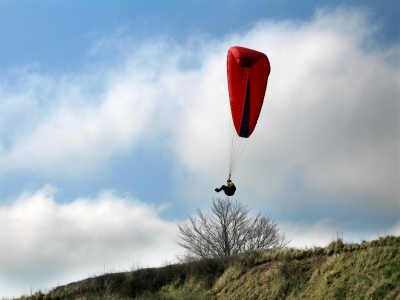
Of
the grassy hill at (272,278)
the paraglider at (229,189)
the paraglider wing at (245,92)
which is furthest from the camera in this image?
the paraglider wing at (245,92)

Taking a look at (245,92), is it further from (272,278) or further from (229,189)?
(272,278)

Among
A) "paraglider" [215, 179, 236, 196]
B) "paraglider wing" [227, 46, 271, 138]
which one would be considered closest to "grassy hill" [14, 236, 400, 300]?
"paraglider" [215, 179, 236, 196]

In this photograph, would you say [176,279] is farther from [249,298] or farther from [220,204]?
[220,204]

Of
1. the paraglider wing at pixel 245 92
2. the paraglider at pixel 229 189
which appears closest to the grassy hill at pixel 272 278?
the paraglider at pixel 229 189

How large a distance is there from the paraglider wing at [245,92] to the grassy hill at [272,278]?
5.23 metres

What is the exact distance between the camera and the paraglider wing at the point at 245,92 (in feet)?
62.7

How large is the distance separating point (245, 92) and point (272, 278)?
713cm

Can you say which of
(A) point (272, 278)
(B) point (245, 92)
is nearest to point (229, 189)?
(A) point (272, 278)

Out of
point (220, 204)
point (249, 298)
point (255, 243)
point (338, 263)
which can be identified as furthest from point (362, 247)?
point (220, 204)

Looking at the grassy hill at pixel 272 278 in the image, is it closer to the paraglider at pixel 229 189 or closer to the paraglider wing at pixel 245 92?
the paraglider at pixel 229 189

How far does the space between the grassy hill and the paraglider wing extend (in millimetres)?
5230

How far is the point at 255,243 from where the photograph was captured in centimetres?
3158

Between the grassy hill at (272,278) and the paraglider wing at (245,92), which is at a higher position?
the paraglider wing at (245,92)

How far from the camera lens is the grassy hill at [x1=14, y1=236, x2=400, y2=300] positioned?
1492cm
